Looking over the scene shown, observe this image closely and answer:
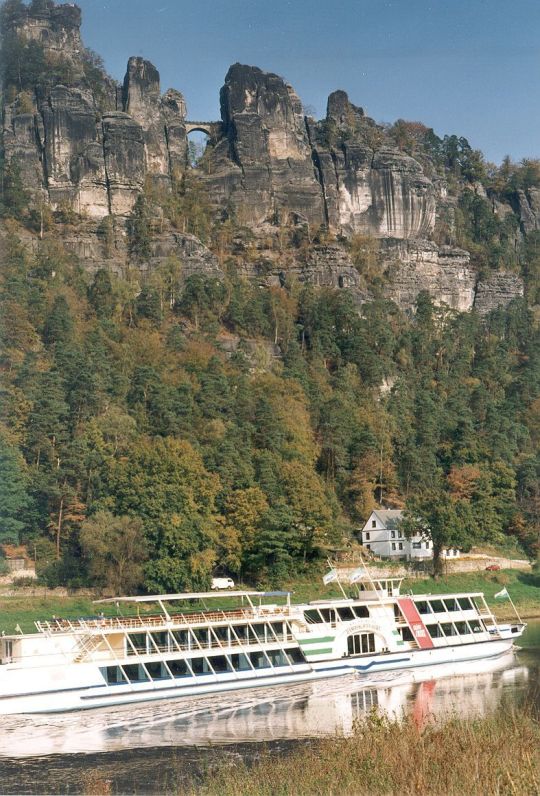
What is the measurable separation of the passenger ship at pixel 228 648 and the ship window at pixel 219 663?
0.04m

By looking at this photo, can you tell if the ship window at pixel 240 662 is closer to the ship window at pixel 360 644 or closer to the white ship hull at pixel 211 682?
the white ship hull at pixel 211 682

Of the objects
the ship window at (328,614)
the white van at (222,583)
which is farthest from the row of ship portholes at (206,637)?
the white van at (222,583)

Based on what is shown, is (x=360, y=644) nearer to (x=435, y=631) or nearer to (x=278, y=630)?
(x=278, y=630)

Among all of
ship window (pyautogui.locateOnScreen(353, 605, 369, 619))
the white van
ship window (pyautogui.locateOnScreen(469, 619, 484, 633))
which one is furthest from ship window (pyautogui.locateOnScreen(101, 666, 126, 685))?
the white van

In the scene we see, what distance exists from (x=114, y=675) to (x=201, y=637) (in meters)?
4.52

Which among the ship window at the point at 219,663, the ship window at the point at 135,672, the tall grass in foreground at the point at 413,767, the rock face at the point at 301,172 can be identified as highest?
the rock face at the point at 301,172

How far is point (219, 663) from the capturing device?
151 ft

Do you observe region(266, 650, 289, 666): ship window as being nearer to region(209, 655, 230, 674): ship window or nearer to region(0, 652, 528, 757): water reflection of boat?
region(0, 652, 528, 757): water reflection of boat

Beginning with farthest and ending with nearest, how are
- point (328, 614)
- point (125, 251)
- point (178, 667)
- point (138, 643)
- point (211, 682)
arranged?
point (125, 251)
point (328, 614)
point (178, 667)
point (138, 643)
point (211, 682)

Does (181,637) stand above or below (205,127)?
below

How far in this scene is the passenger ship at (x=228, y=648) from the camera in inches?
1638

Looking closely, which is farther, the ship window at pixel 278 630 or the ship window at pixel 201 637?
the ship window at pixel 278 630

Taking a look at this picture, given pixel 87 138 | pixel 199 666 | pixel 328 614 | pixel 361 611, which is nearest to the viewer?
pixel 199 666

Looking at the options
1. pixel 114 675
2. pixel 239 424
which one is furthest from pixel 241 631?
pixel 239 424
